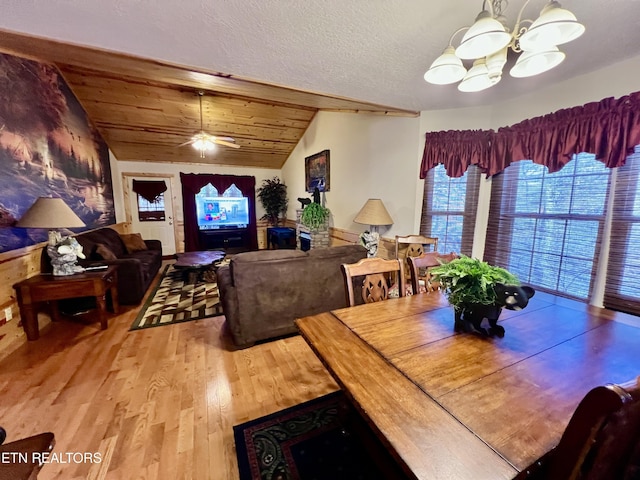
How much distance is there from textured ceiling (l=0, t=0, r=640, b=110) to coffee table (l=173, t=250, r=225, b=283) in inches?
106

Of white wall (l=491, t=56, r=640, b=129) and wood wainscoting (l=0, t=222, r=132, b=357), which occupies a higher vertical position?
white wall (l=491, t=56, r=640, b=129)

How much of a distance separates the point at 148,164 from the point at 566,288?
737cm

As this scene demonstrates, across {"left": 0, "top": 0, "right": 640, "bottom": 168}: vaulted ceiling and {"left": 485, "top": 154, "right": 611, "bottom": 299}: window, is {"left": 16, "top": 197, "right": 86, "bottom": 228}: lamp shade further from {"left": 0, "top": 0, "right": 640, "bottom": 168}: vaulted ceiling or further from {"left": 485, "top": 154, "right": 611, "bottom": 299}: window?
{"left": 485, "top": 154, "right": 611, "bottom": 299}: window

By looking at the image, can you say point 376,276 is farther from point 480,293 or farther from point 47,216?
point 47,216

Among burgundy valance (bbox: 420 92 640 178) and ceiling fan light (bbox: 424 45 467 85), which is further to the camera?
burgundy valance (bbox: 420 92 640 178)

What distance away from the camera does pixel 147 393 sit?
1.77m

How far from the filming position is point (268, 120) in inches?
199

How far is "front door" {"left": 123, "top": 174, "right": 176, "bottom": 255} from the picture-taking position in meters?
5.76

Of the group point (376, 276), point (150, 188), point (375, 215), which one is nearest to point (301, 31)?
point (376, 276)

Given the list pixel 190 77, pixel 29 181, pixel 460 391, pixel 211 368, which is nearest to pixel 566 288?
pixel 460 391

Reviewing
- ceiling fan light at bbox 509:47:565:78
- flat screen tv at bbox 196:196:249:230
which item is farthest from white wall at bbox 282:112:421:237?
flat screen tv at bbox 196:196:249:230

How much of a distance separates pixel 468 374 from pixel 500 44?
52.8 inches

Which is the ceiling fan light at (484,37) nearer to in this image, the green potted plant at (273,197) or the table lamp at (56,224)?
the table lamp at (56,224)

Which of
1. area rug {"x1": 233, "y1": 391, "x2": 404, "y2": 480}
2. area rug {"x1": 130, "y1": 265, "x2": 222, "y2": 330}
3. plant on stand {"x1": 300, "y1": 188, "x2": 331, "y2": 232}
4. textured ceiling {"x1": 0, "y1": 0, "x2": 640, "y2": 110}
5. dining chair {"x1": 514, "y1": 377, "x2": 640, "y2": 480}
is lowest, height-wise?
area rug {"x1": 233, "y1": 391, "x2": 404, "y2": 480}
